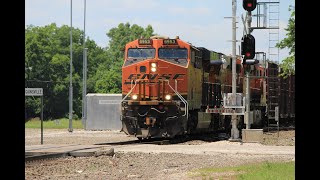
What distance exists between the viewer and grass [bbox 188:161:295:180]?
43.1 feet

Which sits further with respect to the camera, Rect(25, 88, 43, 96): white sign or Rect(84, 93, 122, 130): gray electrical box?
Rect(84, 93, 122, 130): gray electrical box

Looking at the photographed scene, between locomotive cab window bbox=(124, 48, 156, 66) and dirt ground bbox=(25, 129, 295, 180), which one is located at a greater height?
locomotive cab window bbox=(124, 48, 156, 66)

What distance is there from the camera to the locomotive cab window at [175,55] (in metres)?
27.8

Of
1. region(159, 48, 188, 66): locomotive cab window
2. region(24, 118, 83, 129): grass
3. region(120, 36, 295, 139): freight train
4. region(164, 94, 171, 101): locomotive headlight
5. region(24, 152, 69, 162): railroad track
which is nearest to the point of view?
region(24, 152, 69, 162): railroad track

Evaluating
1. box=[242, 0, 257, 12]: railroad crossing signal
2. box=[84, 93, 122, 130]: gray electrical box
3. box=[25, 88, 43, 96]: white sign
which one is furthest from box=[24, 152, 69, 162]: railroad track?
box=[84, 93, 122, 130]: gray electrical box

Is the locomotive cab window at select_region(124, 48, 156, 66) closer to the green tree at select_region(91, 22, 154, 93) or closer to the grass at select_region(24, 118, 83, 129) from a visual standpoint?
the grass at select_region(24, 118, 83, 129)

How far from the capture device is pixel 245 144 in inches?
1056

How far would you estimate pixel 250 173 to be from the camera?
14180 mm

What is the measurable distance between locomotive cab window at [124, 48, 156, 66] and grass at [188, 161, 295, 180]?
1264 centimetres

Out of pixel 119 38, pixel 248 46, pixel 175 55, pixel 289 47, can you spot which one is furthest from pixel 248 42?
pixel 119 38

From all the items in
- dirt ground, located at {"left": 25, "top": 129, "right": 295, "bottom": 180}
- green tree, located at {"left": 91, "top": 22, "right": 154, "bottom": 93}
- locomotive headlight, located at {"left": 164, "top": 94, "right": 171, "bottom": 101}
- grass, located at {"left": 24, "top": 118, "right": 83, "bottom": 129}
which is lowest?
grass, located at {"left": 24, "top": 118, "right": 83, "bottom": 129}
